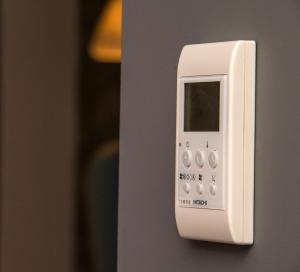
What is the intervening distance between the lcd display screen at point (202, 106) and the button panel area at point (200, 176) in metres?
0.02

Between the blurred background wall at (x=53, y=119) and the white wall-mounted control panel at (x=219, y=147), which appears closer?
the white wall-mounted control panel at (x=219, y=147)

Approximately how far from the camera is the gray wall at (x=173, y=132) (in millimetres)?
644

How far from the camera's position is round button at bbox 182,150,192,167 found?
681 millimetres

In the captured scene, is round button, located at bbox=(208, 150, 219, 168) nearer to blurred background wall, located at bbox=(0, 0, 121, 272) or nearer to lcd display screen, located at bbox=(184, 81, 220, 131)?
lcd display screen, located at bbox=(184, 81, 220, 131)

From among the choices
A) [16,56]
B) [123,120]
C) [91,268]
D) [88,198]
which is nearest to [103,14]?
[16,56]

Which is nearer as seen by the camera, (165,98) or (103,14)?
(165,98)

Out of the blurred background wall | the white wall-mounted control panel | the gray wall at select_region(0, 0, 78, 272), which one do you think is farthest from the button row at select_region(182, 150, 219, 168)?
the gray wall at select_region(0, 0, 78, 272)

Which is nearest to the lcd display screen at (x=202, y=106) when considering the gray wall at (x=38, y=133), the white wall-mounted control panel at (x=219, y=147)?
the white wall-mounted control panel at (x=219, y=147)

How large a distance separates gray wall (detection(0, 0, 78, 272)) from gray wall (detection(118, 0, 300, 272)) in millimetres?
2776

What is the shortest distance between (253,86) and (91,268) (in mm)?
3181

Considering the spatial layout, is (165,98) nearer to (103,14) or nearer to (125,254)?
(125,254)

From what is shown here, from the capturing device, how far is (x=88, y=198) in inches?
81.3

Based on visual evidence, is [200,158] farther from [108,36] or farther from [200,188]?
[108,36]

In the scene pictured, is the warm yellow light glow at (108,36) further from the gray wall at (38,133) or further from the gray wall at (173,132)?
the gray wall at (173,132)
